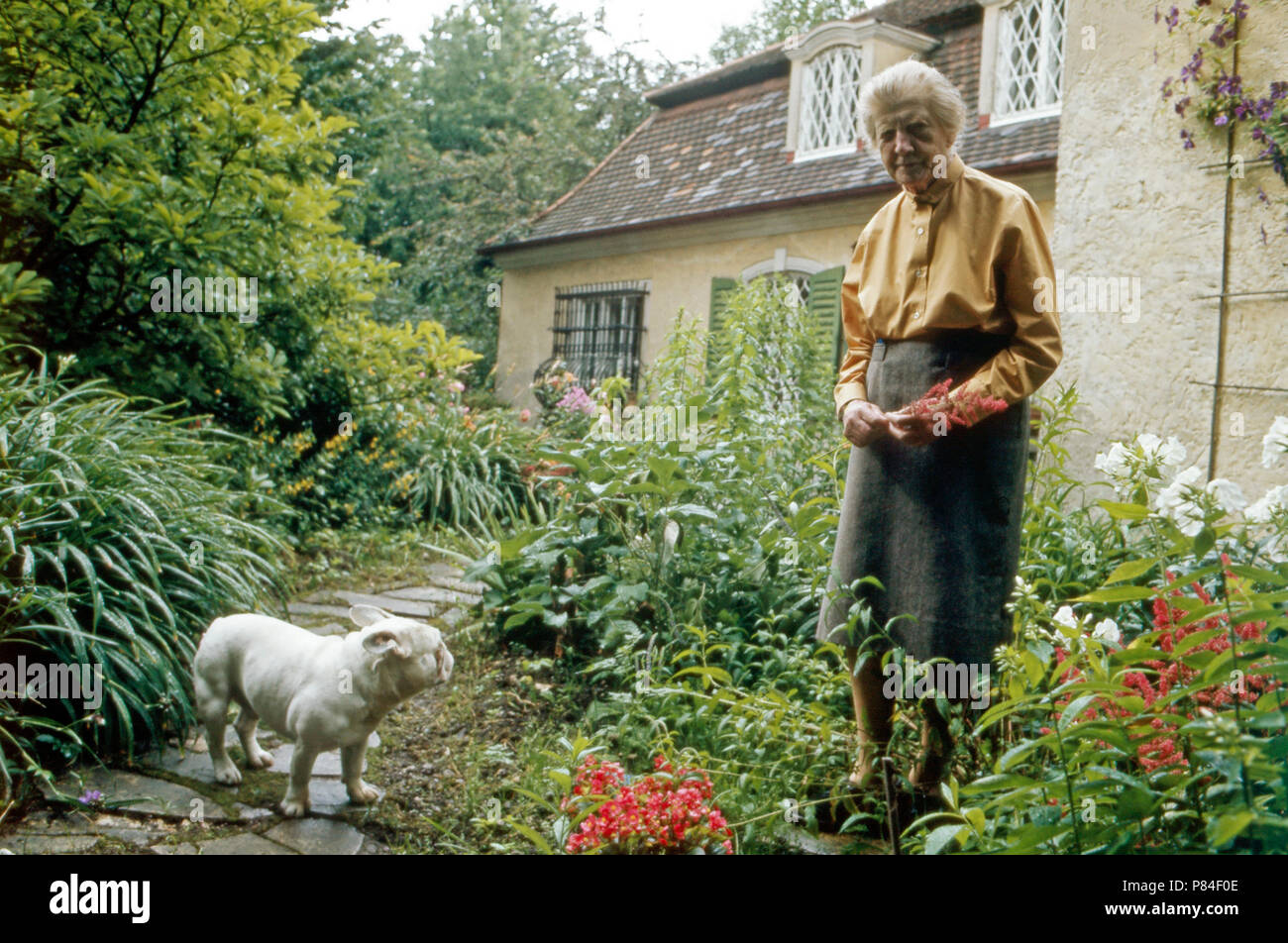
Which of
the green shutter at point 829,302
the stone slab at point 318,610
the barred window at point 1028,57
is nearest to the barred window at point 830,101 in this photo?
the green shutter at point 829,302

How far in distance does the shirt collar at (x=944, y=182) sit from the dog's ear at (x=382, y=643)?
1512 mm

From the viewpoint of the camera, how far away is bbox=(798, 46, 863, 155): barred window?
8.17m

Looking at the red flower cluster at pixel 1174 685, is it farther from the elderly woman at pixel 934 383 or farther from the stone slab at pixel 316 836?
the stone slab at pixel 316 836

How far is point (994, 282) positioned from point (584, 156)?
1056 centimetres

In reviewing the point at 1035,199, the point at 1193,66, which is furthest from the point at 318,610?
the point at 1035,199

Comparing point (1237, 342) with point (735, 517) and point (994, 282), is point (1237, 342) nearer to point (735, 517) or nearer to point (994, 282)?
point (735, 517)

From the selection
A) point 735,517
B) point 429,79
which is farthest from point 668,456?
point 429,79

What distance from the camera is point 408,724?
3127mm

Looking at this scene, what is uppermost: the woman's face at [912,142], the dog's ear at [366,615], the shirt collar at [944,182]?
the woman's face at [912,142]

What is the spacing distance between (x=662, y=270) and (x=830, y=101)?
84.2 inches

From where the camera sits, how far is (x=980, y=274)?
6.44 ft

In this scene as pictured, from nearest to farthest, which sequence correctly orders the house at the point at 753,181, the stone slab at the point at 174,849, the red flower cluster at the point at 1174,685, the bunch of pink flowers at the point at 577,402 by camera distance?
1. the red flower cluster at the point at 1174,685
2. the stone slab at the point at 174,849
3. the bunch of pink flowers at the point at 577,402
4. the house at the point at 753,181

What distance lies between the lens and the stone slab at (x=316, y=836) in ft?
7.23

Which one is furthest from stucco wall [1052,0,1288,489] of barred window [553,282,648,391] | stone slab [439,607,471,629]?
barred window [553,282,648,391]
